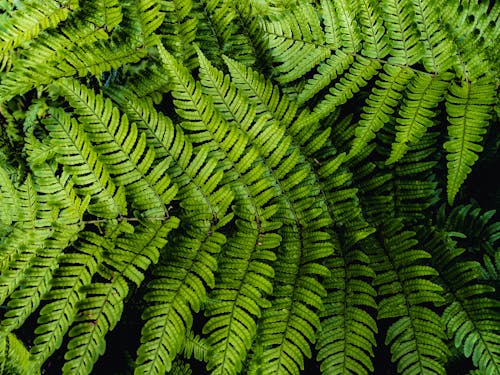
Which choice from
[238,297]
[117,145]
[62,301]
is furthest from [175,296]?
[117,145]

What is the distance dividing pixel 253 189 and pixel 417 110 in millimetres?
725

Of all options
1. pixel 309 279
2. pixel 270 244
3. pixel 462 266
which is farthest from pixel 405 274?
pixel 270 244

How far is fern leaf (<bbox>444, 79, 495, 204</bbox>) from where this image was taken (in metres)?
1.65

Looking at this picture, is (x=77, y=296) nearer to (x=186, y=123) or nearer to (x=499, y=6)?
(x=186, y=123)

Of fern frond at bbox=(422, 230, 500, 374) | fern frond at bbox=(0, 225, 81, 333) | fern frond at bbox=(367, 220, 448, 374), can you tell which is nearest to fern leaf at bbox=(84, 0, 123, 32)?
fern frond at bbox=(0, 225, 81, 333)

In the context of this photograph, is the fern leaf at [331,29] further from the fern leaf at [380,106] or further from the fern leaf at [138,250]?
the fern leaf at [138,250]

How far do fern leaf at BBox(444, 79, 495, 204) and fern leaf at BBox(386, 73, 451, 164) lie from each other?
0.21ft

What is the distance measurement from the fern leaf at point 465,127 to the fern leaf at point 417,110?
0.07 m

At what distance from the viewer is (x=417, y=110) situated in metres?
1.78

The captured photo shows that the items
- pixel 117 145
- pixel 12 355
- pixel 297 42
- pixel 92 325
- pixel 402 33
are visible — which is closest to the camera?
pixel 92 325

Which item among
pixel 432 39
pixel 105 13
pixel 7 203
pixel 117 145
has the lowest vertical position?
pixel 7 203

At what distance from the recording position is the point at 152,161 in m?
1.80

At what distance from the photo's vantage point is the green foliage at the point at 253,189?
1.64m

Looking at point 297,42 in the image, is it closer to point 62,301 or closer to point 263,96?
point 263,96
